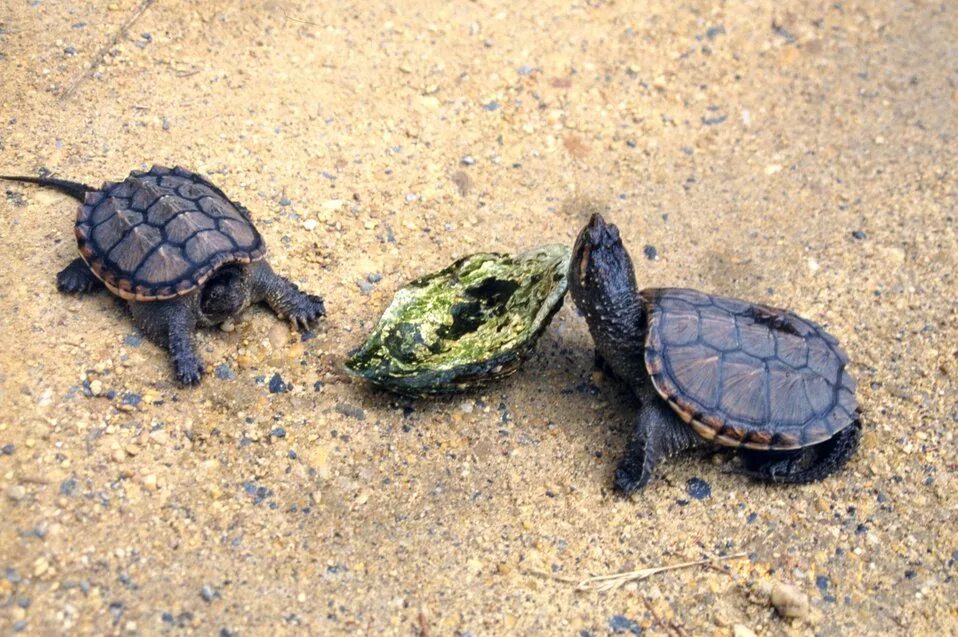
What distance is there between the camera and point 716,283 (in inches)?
214

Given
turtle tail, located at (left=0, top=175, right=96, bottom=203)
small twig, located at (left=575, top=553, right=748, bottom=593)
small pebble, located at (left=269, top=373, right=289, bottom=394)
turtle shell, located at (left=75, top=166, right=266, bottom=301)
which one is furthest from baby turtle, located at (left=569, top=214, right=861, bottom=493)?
turtle tail, located at (left=0, top=175, right=96, bottom=203)

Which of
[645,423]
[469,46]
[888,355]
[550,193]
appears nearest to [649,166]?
[550,193]

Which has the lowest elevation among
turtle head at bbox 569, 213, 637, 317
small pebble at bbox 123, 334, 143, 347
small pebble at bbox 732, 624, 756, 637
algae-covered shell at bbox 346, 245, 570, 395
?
small pebble at bbox 732, 624, 756, 637

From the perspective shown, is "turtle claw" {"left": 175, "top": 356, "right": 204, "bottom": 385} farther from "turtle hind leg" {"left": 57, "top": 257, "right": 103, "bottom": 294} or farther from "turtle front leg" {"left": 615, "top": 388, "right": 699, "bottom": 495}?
"turtle front leg" {"left": 615, "top": 388, "right": 699, "bottom": 495}

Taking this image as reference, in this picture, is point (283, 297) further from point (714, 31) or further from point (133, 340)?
point (714, 31)

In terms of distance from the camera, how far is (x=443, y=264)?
5.20 meters

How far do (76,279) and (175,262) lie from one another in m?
0.60

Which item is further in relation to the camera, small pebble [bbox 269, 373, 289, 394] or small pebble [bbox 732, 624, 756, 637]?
small pebble [bbox 269, 373, 289, 394]

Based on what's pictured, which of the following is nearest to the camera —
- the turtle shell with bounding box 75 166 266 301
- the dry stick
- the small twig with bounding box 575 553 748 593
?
the small twig with bounding box 575 553 748 593

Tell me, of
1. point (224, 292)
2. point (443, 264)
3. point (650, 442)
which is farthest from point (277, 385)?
point (650, 442)

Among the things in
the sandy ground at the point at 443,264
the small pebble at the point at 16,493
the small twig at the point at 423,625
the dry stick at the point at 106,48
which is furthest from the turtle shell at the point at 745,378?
the dry stick at the point at 106,48

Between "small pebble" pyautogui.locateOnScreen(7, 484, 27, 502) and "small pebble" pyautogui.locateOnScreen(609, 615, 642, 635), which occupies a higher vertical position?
"small pebble" pyautogui.locateOnScreen(7, 484, 27, 502)

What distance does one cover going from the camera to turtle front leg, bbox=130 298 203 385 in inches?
164

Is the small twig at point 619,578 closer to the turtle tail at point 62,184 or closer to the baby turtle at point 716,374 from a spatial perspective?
the baby turtle at point 716,374
